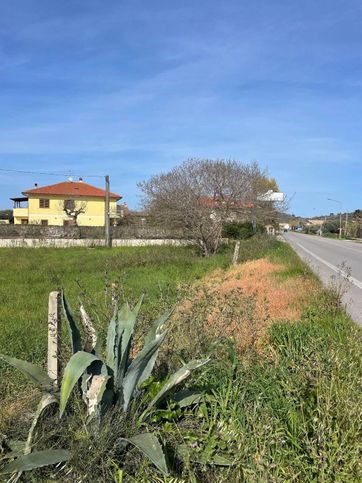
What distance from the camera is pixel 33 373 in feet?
11.8

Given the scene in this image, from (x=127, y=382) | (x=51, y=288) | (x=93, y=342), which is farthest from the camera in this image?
(x=51, y=288)

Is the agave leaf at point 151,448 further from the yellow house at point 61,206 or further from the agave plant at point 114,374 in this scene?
the yellow house at point 61,206

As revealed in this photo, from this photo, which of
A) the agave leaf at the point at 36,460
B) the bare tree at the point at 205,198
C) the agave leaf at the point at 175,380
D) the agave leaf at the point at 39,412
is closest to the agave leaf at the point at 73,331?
the agave leaf at the point at 39,412

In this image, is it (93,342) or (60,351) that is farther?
(60,351)

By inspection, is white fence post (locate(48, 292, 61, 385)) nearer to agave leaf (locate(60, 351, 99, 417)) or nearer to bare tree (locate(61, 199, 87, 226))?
agave leaf (locate(60, 351, 99, 417))

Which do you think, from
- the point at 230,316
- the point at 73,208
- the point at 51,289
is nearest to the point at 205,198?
the point at 51,289

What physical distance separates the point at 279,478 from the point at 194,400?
106cm

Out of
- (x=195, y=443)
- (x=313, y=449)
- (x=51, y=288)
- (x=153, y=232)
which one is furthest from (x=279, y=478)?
(x=153, y=232)

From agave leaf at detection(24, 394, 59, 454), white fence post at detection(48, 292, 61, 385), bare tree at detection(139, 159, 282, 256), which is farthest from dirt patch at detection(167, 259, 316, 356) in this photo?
bare tree at detection(139, 159, 282, 256)

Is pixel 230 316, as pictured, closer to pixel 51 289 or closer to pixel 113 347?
pixel 113 347

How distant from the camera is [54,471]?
3.10 metres

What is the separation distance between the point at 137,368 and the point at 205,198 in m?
25.4

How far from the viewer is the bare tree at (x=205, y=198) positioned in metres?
28.2

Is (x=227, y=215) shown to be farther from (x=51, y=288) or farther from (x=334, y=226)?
(x=334, y=226)
